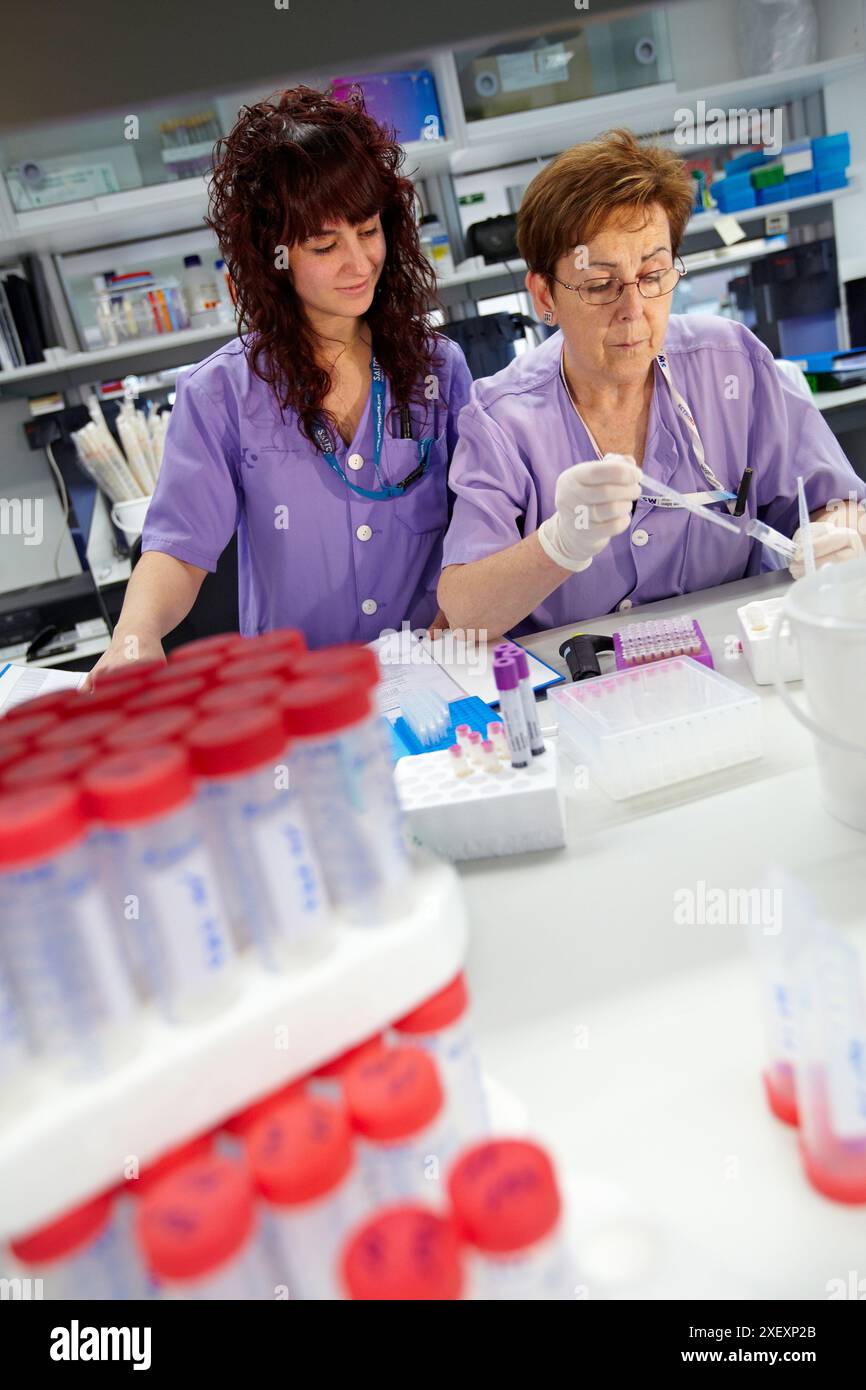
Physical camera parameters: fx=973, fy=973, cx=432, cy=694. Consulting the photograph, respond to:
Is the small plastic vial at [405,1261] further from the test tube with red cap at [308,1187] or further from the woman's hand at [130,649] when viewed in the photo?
the woman's hand at [130,649]

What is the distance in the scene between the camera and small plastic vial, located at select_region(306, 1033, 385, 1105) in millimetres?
651

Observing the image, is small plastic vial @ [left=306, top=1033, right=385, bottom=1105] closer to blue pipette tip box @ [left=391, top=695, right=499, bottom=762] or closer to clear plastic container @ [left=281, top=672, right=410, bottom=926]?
clear plastic container @ [left=281, top=672, right=410, bottom=926]

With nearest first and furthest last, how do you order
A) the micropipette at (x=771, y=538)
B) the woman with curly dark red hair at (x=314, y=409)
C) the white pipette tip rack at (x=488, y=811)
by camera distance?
the white pipette tip rack at (x=488, y=811), the micropipette at (x=771, y=538), the woman with curly dark red hair at (x=314, y=409)

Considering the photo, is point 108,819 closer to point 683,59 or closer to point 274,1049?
point 274,1049

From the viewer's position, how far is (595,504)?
1.36 meters

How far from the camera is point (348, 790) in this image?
658mm

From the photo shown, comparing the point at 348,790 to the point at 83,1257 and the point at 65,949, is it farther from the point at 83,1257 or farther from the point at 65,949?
the point at 83,1257

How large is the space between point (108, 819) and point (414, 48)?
438mm

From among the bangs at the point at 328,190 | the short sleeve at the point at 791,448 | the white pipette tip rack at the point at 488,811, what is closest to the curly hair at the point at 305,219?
the bangs at the point at 328,190

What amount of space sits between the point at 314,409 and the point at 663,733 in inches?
36.6

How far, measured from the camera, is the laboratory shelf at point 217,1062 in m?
0.56

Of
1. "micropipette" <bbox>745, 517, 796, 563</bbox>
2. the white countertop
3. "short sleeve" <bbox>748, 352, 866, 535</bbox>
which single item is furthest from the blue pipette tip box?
"short sleeve" <bbox>748, 352, 866, 535</bbox>

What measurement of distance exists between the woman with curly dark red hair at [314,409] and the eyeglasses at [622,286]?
0.33m

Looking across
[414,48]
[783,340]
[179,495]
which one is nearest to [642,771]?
[414,48]
